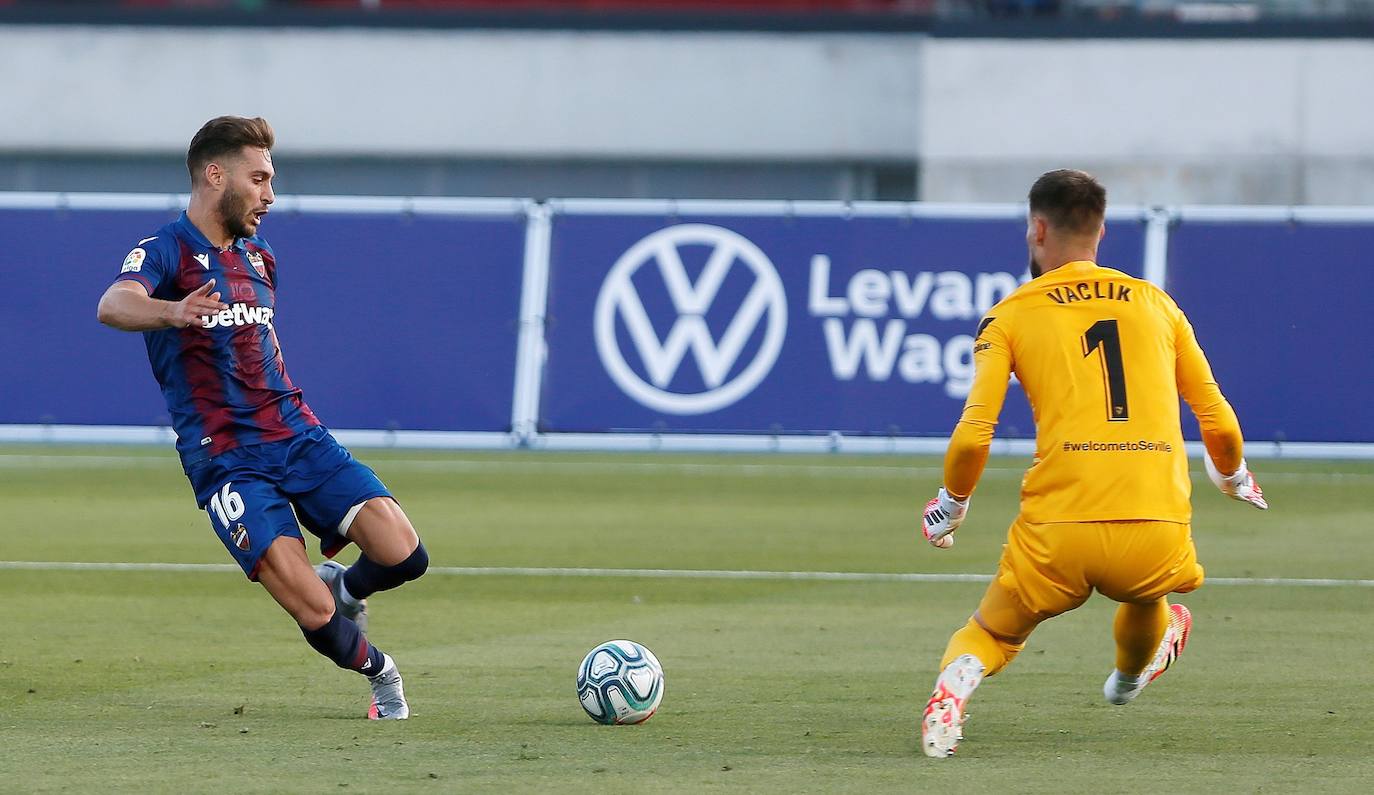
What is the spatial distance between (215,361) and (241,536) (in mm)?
588

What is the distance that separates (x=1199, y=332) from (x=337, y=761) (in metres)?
11.0

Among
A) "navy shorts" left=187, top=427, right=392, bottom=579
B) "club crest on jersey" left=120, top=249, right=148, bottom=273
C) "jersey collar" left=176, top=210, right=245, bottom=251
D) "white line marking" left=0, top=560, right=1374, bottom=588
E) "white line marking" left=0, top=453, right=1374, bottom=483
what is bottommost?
"white line marking" left=0, top=453, right=1374, bottom=483

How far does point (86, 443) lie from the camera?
16.0 meters

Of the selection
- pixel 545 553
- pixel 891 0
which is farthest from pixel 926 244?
pixel 891 0

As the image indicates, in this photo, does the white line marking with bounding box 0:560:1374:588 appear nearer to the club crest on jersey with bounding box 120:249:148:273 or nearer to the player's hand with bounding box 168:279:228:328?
the club crest on jersey with bounding box 120:249:148:273

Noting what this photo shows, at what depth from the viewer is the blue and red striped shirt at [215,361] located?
22.0 ft

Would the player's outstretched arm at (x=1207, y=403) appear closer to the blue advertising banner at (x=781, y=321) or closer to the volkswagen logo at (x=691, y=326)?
the blue advertising banner at (x=781, y=321)

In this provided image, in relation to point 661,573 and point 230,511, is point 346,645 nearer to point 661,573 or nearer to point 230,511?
point 230,511

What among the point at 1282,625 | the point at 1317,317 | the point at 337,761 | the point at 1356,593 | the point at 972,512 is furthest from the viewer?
the point at 1317,317

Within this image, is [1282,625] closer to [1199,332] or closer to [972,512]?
[972,512]

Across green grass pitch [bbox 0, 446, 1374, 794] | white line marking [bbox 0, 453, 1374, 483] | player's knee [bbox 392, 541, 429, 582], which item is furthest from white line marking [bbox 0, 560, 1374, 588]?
white line marking [bbox 0, 453, 1374, 483]

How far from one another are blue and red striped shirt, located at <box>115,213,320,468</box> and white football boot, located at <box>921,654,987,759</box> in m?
2.27

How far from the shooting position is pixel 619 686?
6.54 meters

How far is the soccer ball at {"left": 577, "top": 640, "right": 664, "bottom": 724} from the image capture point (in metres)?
6.54
